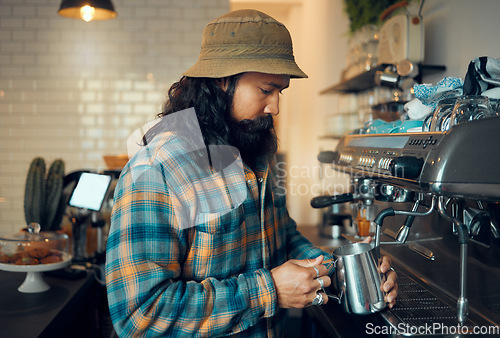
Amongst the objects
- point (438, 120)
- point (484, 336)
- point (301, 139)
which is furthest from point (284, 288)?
point (301, 139)

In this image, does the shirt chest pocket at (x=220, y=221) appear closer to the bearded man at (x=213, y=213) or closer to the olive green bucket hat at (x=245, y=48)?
the bearded man at (x=213, y=213)

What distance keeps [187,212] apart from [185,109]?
A: 0.33 metres

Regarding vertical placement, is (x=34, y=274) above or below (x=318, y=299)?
below

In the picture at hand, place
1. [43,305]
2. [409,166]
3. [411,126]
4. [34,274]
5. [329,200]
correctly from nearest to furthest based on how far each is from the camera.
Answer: [409,166], [411,126], [329,200], [43,305], [34,274]

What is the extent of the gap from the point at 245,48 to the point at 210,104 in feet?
0.60

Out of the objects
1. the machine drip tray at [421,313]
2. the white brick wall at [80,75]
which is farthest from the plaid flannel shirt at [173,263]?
the white brick wall at [80,75]

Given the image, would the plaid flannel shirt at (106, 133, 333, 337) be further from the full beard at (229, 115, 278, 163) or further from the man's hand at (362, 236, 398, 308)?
the man's hand at (362, 236, 398, 308)

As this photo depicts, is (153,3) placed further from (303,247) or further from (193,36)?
(303,247)

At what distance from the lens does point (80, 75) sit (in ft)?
14.1

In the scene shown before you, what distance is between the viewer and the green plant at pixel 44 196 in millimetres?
2402

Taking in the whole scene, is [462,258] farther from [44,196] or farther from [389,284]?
[44,196]

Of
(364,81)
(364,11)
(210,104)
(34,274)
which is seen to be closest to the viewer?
(210,104)

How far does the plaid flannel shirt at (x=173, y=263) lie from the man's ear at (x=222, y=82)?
215mm

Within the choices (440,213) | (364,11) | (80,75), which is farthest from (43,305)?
(80,75)
